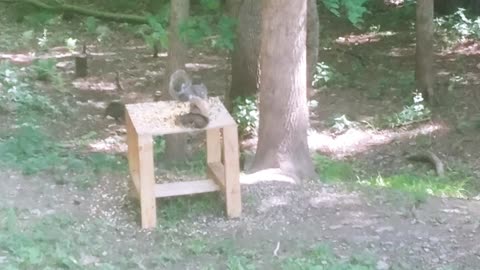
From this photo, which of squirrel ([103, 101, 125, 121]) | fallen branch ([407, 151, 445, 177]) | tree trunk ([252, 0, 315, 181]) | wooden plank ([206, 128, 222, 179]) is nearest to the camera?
wooden plank ([206, 128, 222, 179])

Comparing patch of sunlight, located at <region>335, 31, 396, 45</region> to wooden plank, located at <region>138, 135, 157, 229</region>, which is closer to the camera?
wooden plank, located at <region>138, 135, 157, 229</region>

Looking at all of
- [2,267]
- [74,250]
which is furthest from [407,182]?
[2,267]

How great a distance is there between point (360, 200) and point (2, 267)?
281 centimetres

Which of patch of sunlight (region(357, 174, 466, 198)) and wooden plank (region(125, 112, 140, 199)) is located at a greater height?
wooden plank (region(125, 112, 140, 199))

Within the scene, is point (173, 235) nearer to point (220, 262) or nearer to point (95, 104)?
point (220, 262)

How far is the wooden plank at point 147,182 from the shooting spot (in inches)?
233

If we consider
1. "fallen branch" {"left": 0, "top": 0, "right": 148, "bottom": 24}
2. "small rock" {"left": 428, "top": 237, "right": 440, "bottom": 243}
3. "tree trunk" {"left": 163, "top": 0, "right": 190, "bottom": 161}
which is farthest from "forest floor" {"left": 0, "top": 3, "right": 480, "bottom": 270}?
"fallen branch" {"left": 0, "top": 0, "right": 148, "bottom": 24}

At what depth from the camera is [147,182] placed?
19.7 feet

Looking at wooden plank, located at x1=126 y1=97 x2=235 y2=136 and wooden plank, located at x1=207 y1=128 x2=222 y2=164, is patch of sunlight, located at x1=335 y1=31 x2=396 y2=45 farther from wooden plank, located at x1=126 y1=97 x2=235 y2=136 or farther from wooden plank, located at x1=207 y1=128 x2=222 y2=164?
wooden plank, located at x1=126 y1=97 x2=235 y2=136

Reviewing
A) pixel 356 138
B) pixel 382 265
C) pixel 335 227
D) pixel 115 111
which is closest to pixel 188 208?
pixel 335 227

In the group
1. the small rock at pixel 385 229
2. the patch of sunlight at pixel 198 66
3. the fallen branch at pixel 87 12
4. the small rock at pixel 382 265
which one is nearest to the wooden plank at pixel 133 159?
the small rock at pixel 385 229

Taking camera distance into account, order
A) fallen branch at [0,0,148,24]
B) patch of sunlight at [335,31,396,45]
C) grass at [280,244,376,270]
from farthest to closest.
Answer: patch of sunlight at [335,31,396,45] < fallen branch at [0,0,148,24] < grass at [280,244,376,270]

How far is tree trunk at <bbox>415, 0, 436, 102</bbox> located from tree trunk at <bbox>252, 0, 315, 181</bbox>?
5.85 metres

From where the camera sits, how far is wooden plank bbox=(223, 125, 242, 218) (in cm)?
611
